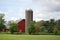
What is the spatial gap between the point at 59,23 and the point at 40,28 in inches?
330

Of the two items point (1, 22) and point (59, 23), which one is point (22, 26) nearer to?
point (1, 22)

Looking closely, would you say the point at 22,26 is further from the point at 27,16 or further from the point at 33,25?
the point at 33,25

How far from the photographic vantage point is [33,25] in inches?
2036

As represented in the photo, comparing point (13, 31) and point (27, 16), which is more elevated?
point (27, 16)

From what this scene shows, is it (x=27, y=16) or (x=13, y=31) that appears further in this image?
(x=27, y=16)

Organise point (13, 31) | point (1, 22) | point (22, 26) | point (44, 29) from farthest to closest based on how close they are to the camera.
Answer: point (22, 26), point (1, 22), point (44, 29), point (13, 31)

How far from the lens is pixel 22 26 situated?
212ft

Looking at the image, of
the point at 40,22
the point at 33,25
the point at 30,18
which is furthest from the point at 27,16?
the point at 33,25

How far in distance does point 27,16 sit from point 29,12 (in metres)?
1.82

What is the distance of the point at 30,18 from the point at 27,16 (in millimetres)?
1446

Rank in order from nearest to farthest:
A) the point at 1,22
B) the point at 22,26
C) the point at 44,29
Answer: the point at 44,29, the point at 1,22, the point at 22,26

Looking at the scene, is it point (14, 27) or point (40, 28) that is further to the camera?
point (40, 28)

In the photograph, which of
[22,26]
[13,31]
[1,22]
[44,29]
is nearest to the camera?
[13,31]

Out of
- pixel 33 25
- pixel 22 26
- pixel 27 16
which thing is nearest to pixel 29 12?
pixel 27 16
